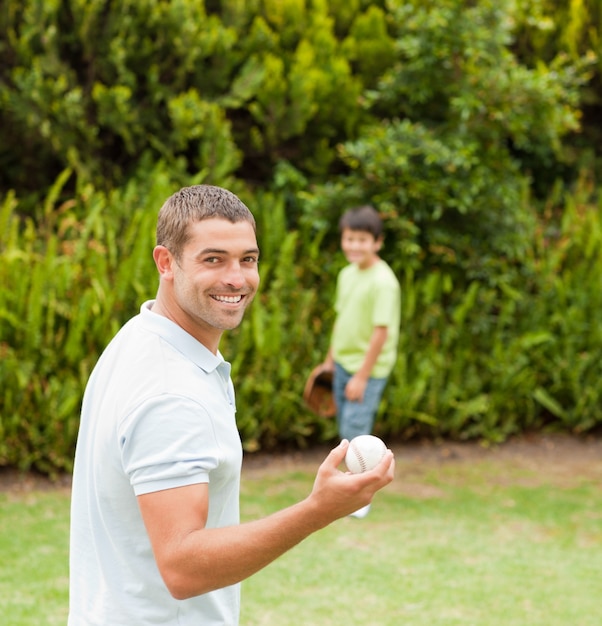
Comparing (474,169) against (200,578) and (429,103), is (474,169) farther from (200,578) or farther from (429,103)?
(200,578)

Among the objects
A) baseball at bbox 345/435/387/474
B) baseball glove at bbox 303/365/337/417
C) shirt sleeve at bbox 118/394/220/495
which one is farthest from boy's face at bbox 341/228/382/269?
shirt sleeve at bbox 118/394/220/495

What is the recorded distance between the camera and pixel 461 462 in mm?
7457

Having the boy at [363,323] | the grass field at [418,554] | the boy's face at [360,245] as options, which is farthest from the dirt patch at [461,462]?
the boy's face at [360,245]

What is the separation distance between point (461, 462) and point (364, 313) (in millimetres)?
2112

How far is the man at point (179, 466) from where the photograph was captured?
170cm

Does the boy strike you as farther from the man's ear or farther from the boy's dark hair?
the man's ear

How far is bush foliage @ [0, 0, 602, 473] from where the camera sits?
6.97 metres

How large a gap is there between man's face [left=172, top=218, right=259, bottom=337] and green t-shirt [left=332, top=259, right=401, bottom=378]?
3.76m

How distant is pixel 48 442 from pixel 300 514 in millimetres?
5240

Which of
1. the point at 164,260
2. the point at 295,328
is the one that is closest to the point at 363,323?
the point at 295,328

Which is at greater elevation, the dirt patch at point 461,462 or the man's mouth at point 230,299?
the man's mouth at point 230,299

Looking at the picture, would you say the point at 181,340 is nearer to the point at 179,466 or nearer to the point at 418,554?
the point at 179,466

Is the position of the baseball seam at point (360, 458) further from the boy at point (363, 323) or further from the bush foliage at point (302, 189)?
the bush foliage at point (302, 189)

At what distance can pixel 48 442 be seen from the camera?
21.7 feet
